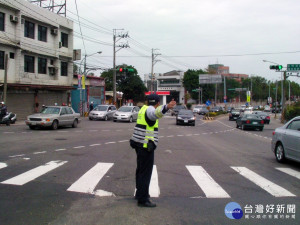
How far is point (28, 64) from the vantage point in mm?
31953

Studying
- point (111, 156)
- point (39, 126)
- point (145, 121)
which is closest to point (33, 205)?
point (145, 121)

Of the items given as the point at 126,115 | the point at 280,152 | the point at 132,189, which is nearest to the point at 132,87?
the point at 126,115

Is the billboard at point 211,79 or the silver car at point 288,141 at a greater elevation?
the billboard at point 211,79

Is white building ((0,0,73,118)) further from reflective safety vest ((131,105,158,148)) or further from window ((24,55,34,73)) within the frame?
reflective safety vest ((131,105,158,148))

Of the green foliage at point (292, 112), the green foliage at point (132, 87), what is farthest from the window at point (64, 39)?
the green foliage at point (132, 87)

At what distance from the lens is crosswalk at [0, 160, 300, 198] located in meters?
6.47

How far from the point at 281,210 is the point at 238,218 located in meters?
0.89

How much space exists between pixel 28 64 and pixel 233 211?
30300 millimetres

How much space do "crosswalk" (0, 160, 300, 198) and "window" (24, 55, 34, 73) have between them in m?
24.4

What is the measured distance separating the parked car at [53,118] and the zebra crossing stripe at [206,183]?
1337cm

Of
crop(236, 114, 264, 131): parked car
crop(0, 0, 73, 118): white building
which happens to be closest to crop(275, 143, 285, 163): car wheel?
crop(236, 114, 264, 131): parked car

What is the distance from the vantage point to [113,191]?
646cm

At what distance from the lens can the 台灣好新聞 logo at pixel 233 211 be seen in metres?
5.24

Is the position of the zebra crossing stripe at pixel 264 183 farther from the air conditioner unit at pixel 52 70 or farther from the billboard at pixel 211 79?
the billboard at pixel 211 79
